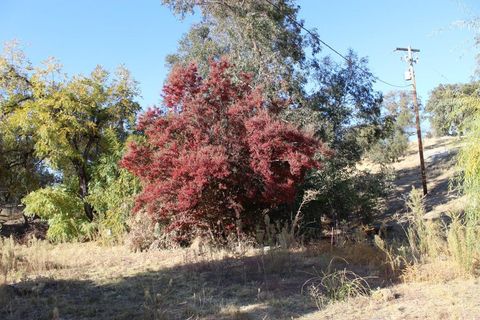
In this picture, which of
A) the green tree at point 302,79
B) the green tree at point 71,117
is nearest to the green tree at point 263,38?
the green tree at point 302,79

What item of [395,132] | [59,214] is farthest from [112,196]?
[395,132]

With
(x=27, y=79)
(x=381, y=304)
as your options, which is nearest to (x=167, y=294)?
(x=381, y=304)

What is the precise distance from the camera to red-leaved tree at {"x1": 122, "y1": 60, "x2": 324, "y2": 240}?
9.42m

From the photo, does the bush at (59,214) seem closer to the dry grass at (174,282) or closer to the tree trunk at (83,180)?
the tree trunk at (83,180)

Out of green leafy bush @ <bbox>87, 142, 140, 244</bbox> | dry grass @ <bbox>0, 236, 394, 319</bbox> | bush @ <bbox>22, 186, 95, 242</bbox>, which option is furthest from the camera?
bush @ <bbox>22, 186, 95, 242</bbox>

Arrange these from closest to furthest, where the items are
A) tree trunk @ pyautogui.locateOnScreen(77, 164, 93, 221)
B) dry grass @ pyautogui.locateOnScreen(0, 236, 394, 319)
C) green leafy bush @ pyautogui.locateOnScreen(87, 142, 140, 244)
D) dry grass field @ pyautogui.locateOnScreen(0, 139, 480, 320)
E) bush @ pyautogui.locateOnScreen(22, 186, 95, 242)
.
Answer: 1. dry grass field @ pyautogui.locateOnScreen(0, 139, 480, 320)
2. dry grass @ pyautogui.locateOnScreen(0, 236, 394, 319)
3. green leafy bush @ pyautogui.locateOnScreen(87, 142, 140, 244)
4. bush @ pyautogui.locateOnScreen(22, 186, 95, 242)
5. tree trunk @ pyautogui.locateOnScreen(77, 164, 93, 221)

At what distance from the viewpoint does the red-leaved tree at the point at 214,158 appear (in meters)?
9.42

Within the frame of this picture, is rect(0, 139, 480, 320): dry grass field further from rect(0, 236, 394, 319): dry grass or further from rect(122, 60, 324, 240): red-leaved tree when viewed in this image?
Result: rect(122, 60, 324, 240): red-leaved tree

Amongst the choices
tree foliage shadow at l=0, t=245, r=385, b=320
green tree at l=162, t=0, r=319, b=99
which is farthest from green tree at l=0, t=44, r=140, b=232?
tree foliage shadow at l=0, t=245, r=385, b=320

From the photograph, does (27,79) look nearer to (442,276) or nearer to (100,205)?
(100,205)

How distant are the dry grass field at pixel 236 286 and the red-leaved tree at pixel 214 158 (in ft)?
3.11

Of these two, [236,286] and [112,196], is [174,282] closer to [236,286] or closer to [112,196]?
[236,286]

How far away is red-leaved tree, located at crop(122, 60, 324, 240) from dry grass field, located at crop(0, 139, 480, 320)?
0.95 meters

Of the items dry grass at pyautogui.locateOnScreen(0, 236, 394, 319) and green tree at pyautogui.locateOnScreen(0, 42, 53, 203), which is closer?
dry grass at pyautogui.locateOnScreen(0, 236, 394, 319)
